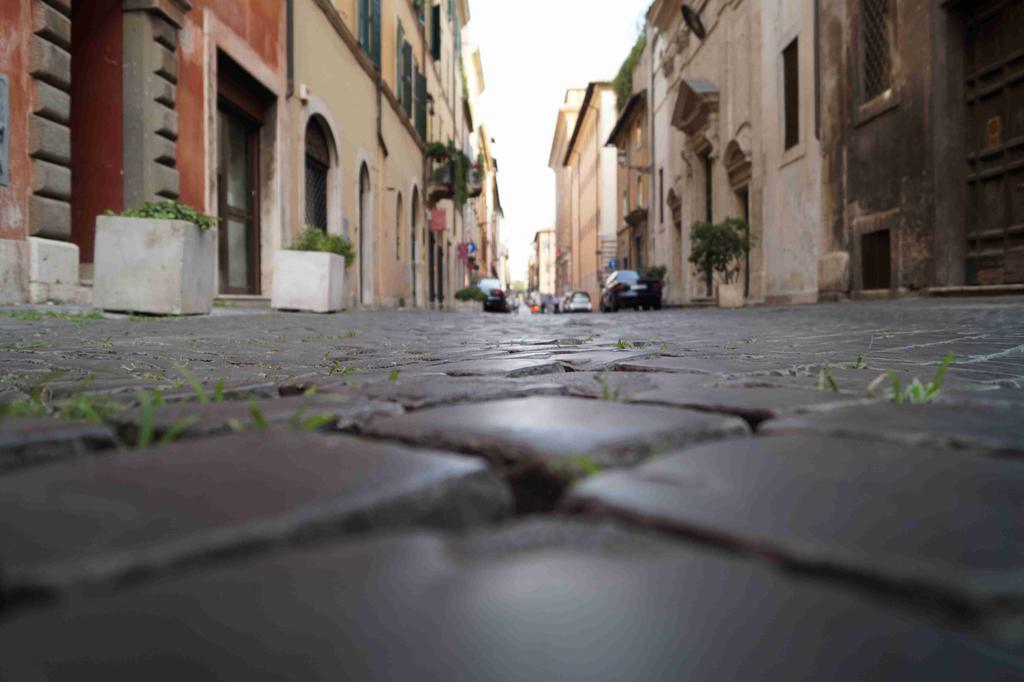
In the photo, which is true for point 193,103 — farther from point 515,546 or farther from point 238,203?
point 515,546

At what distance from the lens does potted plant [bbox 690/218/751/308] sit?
1638 cm

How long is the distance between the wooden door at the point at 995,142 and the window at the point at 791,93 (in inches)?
204

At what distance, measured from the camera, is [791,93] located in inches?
601

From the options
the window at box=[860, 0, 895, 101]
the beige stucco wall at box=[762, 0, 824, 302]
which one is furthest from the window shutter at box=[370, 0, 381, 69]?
the window at box=[860, 0, 895, 101]

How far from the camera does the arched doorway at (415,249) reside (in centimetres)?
2231

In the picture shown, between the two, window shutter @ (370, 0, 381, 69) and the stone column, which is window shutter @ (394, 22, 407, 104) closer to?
window shutter @ (370, 0, 381, 69)

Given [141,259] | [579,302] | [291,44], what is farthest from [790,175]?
[579,302]

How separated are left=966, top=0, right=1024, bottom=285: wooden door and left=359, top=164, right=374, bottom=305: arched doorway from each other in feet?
35.6

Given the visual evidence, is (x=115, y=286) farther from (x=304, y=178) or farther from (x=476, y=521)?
(x=476, y=521)

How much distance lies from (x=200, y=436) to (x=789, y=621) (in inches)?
35.4

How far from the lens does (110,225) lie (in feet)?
22.3

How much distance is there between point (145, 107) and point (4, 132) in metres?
1.74

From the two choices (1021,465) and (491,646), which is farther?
(1021,465)

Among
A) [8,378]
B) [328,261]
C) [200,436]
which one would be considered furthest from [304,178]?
[200,436]
